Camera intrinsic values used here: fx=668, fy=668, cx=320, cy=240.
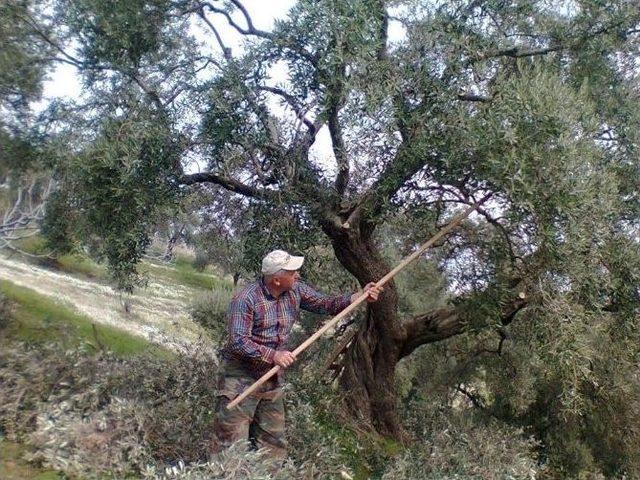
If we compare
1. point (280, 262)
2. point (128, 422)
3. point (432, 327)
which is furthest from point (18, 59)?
point (432, 327)

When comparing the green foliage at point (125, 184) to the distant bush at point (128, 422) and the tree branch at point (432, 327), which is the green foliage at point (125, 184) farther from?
the tree branch at point (432, 327)

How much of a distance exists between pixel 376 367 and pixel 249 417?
4990 mm

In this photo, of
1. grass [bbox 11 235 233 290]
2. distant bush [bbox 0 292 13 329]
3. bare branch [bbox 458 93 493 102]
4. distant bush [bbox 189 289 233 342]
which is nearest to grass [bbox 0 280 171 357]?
distant bush [bbox 0 292 13 329]

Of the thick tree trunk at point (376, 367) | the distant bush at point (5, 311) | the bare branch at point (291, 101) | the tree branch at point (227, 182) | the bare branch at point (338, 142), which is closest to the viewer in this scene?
the bare branch at point (338, 142)

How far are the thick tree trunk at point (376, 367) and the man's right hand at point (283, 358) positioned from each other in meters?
4.33

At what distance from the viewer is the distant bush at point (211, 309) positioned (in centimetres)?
2222

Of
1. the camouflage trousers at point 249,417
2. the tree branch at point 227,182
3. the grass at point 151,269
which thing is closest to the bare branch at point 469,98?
the tree branch at point 227,182

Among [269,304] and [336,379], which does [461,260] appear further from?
[269,304]

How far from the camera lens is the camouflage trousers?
682 cm

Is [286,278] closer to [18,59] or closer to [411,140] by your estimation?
[411,140]

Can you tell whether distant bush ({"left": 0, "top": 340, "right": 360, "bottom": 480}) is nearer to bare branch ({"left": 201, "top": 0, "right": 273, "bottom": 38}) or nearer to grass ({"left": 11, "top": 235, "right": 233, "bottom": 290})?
bare branch ({"left": 201, "top": 0, "right": 273, "bottom": 38})

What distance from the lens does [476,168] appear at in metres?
7.18

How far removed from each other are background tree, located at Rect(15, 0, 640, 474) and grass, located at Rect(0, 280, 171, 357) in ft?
16.0

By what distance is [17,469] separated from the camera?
6.85 metres
